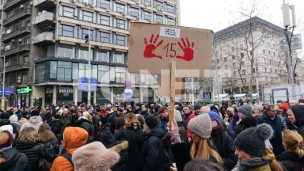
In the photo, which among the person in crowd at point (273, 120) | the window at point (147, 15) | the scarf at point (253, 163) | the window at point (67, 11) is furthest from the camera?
the window at point (147, 15)

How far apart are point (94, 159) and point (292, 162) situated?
7.06 ft

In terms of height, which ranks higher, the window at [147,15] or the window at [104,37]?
the window at [147,15]

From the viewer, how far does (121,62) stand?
35.7m

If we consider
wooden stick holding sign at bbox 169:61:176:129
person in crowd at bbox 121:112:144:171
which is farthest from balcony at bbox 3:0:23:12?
wooden stick holding sign at bbox 169:61:176:129

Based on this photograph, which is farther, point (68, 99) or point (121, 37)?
point (121, 37)

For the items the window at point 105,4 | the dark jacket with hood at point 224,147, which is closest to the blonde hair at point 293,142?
the dark jacket with hood at point 224,147

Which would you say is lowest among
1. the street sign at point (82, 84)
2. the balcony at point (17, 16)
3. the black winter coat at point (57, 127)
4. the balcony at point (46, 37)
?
the black winter coat at point (57, 127)

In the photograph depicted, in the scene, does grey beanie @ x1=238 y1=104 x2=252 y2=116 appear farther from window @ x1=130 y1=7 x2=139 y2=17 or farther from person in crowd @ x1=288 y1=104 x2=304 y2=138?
window @ x1=130 y1=7 x2=139 y2=17

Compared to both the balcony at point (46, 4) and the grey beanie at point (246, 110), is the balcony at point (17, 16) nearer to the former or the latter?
the balcony at point (46, 4)

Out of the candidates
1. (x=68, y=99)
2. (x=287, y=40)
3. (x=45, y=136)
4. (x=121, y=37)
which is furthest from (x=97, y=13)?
(x=45, y=136)

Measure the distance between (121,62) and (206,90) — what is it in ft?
78.3

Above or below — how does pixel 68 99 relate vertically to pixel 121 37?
below

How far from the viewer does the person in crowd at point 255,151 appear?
1.95 meters

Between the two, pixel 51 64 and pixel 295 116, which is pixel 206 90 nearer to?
pixel 51 64
